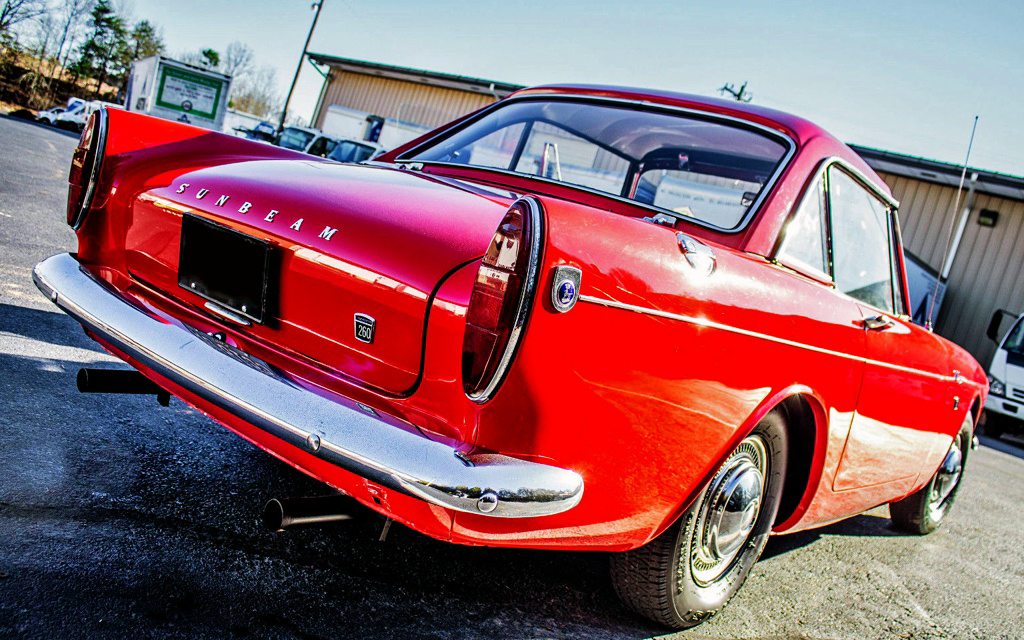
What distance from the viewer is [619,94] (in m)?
3.06

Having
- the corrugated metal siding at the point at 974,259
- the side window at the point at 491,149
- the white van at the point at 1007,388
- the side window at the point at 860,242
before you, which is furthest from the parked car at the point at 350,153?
the corrugated metal siding at the point at 974,259

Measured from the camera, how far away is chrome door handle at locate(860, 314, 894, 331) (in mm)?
2783

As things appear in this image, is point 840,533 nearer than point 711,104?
No

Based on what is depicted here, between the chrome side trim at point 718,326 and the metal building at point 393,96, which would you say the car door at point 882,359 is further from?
the metal building at point 393,96

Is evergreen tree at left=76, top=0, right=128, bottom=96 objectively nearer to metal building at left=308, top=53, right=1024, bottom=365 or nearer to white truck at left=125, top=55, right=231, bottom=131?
white truck at left=125, top=55, right=231, bottom=131

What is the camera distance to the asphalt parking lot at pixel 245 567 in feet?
6.30

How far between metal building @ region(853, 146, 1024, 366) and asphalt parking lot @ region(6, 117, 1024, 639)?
14463mm

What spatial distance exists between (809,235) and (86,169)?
7.99ft

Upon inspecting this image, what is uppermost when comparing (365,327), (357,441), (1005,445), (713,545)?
(365,327)

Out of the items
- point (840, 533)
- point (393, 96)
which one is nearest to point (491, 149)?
point (840, 533)

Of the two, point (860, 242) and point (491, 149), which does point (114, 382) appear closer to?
point (491, 149)

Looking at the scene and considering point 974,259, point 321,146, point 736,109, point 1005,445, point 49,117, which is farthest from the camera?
point 49,117

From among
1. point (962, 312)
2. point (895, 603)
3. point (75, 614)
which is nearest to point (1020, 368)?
point (962, 312)

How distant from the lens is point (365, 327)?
75.2 inches
